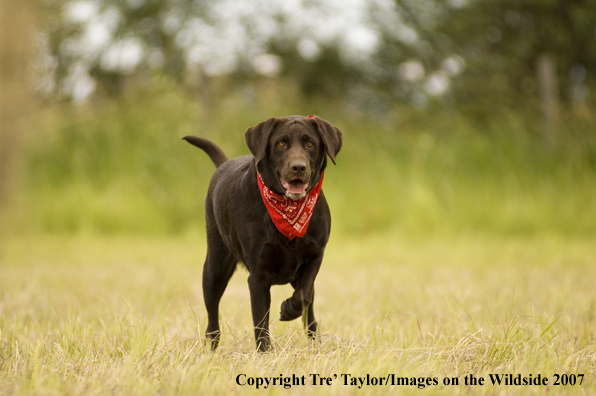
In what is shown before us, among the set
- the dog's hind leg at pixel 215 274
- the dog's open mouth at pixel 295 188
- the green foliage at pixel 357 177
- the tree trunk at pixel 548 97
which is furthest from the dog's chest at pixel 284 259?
the tree trunk at pixel 548 97

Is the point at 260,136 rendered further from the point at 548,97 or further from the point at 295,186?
the point at 548,97

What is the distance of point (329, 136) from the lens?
3.48 metres

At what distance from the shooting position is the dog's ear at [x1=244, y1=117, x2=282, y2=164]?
→ 3.32 meters

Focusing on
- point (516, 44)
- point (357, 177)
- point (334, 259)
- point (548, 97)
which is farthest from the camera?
point (516, 44)

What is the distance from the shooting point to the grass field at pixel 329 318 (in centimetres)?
256

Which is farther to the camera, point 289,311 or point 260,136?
point 260,136

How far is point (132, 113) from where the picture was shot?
11.9 meters

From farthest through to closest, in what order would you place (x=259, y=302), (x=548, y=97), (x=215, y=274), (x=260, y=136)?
(x=548, y=97) < (x=215, y=274) < (x=260, y=136) < (x=259, y=302)

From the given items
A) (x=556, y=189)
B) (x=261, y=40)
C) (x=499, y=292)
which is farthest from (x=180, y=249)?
(x=261, y=40)

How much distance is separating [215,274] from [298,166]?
3.18ft

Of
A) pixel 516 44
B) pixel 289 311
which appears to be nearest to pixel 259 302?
pixel 289 311

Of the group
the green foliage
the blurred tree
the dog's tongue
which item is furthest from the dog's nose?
the blurred tree

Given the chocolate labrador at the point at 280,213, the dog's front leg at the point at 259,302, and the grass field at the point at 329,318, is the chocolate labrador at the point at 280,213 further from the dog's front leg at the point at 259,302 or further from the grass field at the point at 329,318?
the grass field at the point at 329,318

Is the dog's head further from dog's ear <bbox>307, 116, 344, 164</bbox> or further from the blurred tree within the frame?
the blurred tree
